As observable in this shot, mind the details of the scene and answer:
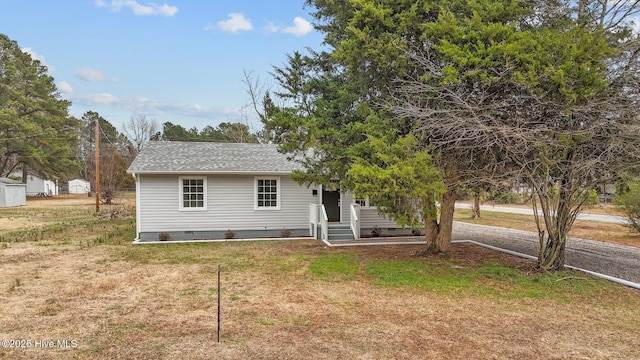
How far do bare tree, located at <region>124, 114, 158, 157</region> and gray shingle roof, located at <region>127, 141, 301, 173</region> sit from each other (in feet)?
113

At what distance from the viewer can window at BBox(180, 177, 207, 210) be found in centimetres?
1317

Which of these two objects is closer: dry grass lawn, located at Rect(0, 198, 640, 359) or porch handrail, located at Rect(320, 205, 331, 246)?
dry grass lawn, located at Rect(0, 198, 640, 359)

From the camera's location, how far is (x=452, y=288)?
6953mm

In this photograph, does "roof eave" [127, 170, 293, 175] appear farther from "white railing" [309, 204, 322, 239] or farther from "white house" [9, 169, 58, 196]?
"white house" [9, 169, 58, 196]

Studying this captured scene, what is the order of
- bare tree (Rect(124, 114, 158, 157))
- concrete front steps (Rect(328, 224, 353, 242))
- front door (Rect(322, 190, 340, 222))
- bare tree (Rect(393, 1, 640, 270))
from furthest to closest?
1. bare tree (Rect(124, 114, 158, 157))
2. front door (Rect(322, 190, 340, 222))
3. concrete front steps (Rect(328, 224, 353, 242))
4. bare tree (Rect(393, 1, 640, 270))

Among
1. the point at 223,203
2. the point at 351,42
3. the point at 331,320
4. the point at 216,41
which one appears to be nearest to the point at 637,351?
the point at 331,320

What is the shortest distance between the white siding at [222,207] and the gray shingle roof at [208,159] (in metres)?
0.43

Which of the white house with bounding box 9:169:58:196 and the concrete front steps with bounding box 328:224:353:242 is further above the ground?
the white house with bounding box 9:169:58:196

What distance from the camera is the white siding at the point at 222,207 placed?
1291cm

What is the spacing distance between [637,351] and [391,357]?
3000 millimetres

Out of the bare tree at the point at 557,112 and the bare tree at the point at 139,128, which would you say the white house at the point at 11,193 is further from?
the bare tree at the point at 557,112

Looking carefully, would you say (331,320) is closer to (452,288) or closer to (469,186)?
(452,288)

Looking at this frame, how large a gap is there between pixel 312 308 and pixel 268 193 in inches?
337

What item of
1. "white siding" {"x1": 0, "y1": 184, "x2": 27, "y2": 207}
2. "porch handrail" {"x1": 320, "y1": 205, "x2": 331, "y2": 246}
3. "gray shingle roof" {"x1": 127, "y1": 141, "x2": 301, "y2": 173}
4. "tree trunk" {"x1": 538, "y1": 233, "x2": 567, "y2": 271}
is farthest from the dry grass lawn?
"white siding" {"x1": 0, "y1": 184, "x2": 27, "y2": 207}
